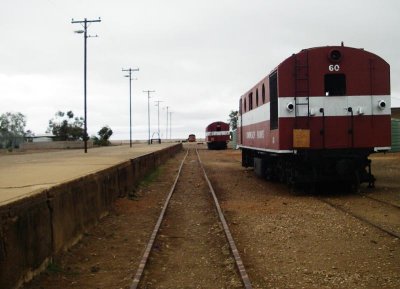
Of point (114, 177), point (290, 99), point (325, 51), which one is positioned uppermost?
point (325, 51)

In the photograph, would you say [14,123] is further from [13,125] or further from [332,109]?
[332,109]

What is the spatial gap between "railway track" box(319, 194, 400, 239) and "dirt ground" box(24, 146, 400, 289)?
0.22 meters

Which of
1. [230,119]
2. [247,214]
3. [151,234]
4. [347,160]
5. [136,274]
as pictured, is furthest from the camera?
[230,119]

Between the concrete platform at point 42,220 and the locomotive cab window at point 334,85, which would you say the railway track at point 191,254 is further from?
the locomotive cab window at point 334,85

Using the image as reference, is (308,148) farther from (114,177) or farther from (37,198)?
(37,198)

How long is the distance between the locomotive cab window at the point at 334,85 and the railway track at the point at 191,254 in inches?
178

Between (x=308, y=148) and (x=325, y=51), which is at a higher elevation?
(x=325, y=51)

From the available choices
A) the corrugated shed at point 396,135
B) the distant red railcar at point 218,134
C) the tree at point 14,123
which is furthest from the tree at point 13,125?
the corrugated shed at point 396,135

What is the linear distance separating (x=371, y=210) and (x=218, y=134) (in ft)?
174

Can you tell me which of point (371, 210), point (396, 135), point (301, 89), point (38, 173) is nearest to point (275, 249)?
point (371, 210)

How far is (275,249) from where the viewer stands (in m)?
7.85

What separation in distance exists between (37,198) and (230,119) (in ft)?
407

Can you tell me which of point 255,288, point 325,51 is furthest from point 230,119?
point 255,288

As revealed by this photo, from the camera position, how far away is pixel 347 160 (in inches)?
530
